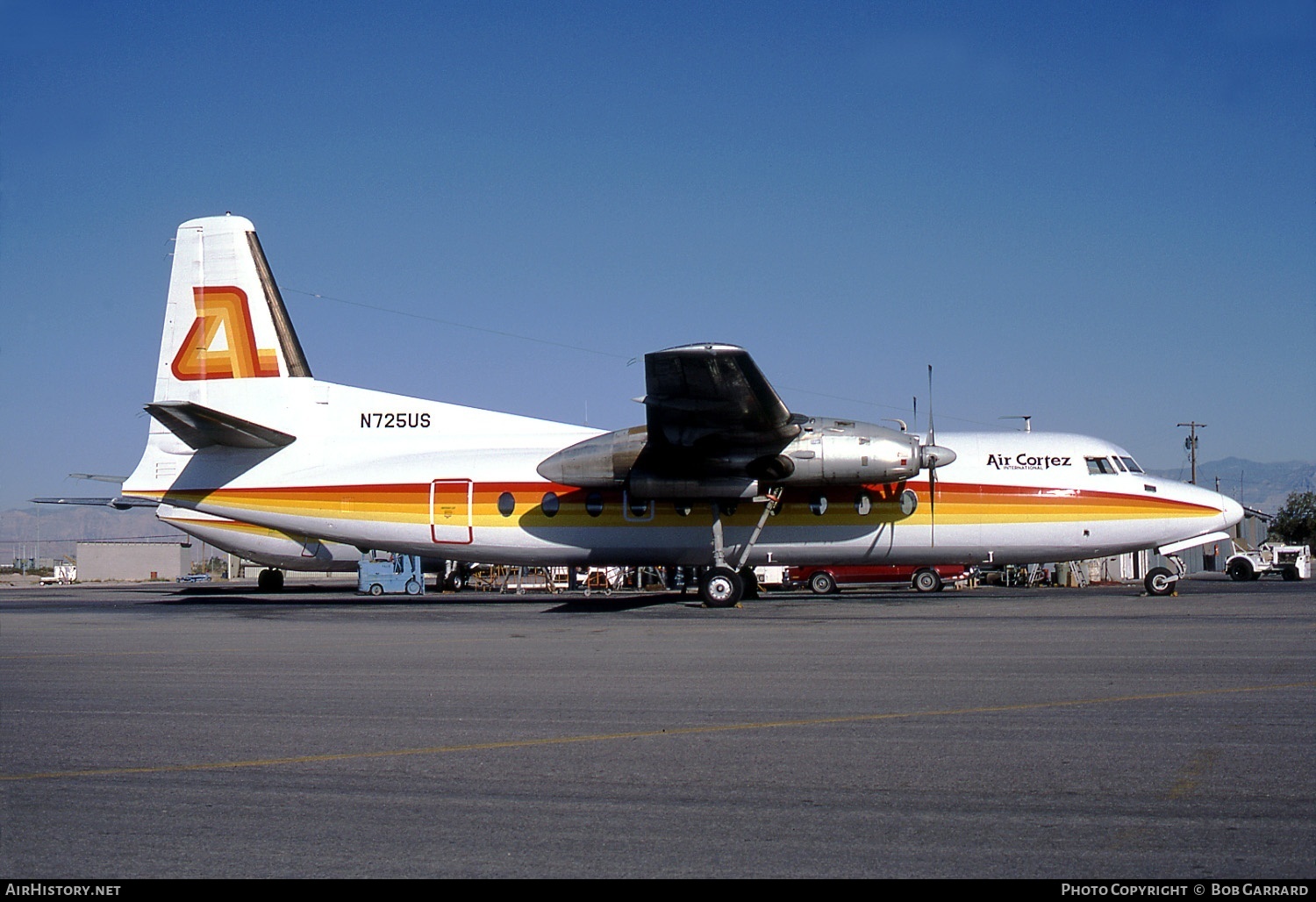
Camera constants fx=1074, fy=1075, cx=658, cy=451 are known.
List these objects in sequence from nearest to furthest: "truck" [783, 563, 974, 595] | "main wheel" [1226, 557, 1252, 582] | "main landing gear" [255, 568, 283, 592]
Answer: "truck" [783, 563, 974, 595], "main landing gear" [255, 568, 283, 592], "main wheel" [1226, 557, 1252, 582]

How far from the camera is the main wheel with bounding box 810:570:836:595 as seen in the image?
118 ft

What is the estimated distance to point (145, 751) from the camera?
7.31 m

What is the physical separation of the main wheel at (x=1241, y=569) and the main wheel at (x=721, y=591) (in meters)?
28.7

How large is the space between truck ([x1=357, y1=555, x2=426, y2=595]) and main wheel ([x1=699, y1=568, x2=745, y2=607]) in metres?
19.2

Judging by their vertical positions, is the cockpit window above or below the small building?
above

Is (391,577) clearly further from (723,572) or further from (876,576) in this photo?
(723,572)

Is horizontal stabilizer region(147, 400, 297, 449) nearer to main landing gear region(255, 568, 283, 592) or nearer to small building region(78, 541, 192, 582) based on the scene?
main landing gear region(255, 568, 283, 592)

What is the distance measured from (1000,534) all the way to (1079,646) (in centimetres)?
1151

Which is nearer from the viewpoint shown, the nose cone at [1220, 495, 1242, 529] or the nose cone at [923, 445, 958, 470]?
the nose cone at [923, 445, 958, 470]

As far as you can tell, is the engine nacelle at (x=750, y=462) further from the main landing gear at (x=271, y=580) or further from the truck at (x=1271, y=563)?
the truck at (x=1271, y=563)

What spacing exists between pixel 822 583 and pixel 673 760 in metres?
29.6

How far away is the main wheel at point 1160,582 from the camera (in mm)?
24234

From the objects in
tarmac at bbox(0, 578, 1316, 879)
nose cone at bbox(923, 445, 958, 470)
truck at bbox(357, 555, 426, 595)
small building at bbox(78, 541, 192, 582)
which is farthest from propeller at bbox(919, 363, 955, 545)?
small building at bbox(78, 541, 192, 582)

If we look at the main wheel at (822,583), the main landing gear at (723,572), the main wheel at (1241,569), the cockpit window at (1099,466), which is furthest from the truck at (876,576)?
the main landing gear at (723,572)
